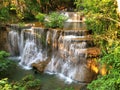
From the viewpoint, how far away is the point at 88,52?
955 cm

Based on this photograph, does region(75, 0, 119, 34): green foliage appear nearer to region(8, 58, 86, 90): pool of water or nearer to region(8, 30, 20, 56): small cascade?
region(8, 58, 86, 90): pool of water

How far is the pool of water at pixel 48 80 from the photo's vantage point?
9086mm

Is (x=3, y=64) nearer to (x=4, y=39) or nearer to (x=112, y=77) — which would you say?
(x=4, y=39)

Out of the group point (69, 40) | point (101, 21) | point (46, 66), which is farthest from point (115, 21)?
point (46, 66)

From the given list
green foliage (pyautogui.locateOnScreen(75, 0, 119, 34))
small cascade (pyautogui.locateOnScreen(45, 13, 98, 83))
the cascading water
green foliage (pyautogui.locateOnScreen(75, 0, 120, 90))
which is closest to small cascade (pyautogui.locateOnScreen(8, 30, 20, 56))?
the cascading water

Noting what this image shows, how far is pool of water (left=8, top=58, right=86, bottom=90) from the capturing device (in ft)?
29.8

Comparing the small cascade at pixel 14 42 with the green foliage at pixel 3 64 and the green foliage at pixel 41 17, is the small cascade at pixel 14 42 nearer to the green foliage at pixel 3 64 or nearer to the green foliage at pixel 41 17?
the green foliage at pixel 41 17

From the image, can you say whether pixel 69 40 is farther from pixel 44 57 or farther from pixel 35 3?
pixel 35 3

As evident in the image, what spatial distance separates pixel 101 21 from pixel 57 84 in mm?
3138

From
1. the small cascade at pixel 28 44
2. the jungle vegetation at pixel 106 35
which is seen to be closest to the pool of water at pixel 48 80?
the small cascade at pixel 28 44

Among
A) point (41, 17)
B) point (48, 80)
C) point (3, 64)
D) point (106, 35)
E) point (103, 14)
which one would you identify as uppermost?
point (103, 14)

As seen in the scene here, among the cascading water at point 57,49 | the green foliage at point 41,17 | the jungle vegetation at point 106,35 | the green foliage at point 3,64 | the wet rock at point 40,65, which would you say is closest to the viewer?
the jungle vegetation at point 106,35

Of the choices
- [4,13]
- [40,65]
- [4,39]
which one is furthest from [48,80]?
[4,13]

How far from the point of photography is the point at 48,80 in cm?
980
